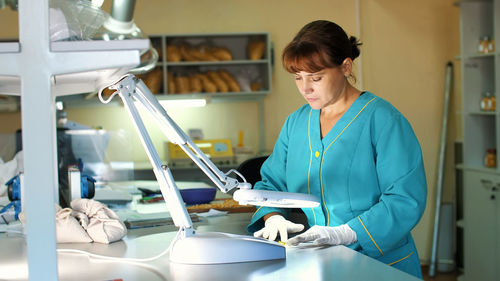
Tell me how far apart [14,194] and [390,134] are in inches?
51.7

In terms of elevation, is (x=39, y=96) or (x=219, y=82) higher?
(x=219, y=82)

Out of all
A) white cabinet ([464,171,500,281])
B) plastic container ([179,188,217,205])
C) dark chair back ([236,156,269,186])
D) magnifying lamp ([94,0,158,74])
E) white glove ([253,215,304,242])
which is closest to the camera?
white glove ([253,215,304,242])

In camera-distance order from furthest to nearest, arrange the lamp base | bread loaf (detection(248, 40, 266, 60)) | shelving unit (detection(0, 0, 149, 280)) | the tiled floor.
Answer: bread loaf (detection(248, 40, 266, 60)) < the tiled floor < the lamp base < shelving unit (detection(0, 0, 149, 280))

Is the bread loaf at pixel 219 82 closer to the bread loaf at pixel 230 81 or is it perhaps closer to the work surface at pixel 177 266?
the bread loaf at pixel 230 81

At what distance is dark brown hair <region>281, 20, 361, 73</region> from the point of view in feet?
6.33

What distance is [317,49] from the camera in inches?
76.0

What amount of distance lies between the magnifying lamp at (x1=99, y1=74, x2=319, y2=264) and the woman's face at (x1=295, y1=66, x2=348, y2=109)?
613mm

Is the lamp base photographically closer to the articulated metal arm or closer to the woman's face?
the articulated metal arm

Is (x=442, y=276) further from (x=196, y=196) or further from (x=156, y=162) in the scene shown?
(x=156, y=162)

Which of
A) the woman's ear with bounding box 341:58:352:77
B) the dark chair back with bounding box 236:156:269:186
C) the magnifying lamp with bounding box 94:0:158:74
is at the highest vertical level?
the magnifying lamp with bounding box 94:0:158:74

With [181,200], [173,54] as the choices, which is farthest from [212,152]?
[181,200]

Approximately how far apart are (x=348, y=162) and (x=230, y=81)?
343cm

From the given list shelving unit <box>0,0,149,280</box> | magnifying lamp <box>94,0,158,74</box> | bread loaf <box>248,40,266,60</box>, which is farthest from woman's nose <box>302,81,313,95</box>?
bread loaf <box>248,40,266,60</box>

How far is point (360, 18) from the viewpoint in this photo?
569 centimetres
